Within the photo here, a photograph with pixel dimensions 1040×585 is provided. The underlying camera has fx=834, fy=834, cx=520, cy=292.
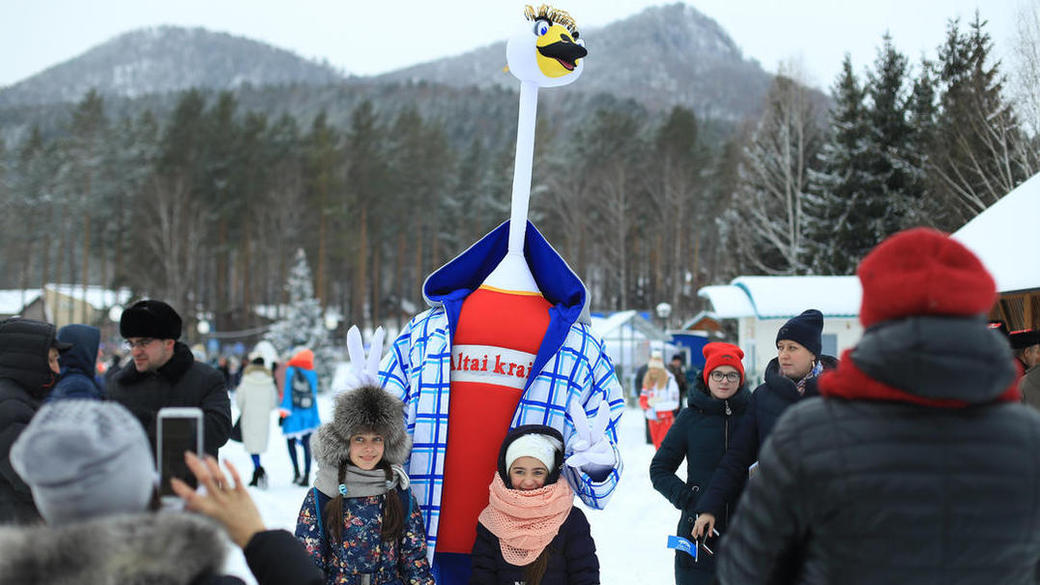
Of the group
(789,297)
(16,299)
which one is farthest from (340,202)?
(789,297)

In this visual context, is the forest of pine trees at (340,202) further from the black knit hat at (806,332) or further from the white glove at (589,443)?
the white glove at (589,443)

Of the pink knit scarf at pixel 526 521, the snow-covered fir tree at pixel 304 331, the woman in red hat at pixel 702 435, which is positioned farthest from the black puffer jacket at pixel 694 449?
the snow-covered fir tree at pixel 304 331

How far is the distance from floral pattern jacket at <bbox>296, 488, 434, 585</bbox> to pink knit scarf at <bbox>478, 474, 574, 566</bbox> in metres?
0.31

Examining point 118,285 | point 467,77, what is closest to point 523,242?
point 118,285

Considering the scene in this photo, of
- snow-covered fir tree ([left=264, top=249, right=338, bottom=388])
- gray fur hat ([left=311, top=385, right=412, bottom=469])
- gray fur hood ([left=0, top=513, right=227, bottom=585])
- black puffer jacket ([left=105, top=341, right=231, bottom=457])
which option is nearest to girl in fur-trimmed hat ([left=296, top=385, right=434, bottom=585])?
gray fur hat ([left=311, top=385, right=412, bottom=469])

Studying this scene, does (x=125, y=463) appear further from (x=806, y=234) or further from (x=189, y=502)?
(x=806, y=234)

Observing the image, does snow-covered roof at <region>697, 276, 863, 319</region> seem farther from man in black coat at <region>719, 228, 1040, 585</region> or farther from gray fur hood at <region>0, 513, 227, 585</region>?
gray fur hood at <region>0, 513, 227, 585</region>

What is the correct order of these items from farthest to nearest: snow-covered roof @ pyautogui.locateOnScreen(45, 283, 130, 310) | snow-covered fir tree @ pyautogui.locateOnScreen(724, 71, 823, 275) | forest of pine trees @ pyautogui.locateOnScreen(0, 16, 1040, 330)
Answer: snow-covered roof @ pyautogui.locateOnScreen(45, 283, 130, 310), forest of pine trees @ pyautogui.locateOnScreen(0, 16, 1040, 330), snow-covered fir tree @ pyautogui.locateOnScreen(724, 71, 823, 275)

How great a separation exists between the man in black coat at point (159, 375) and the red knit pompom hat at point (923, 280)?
8.89 ft

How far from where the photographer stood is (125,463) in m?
1.52

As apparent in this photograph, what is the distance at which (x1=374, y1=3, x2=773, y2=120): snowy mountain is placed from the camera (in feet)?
331

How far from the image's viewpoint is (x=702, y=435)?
4012mm

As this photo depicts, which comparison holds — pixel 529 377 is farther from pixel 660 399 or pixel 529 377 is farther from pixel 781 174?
pixel 781 174

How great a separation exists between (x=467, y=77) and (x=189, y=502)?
134m
